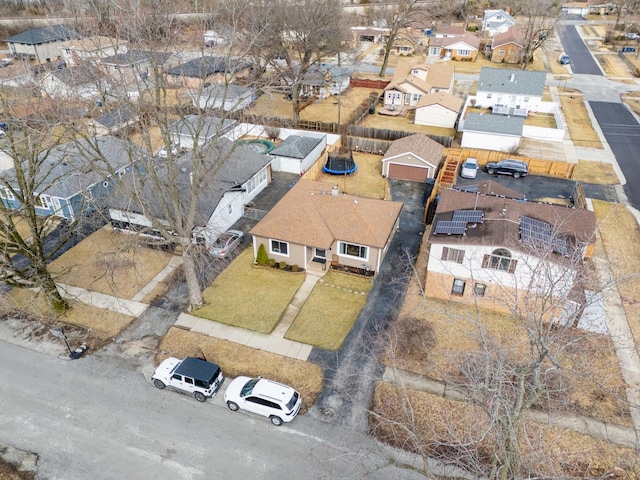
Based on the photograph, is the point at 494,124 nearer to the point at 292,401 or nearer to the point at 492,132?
the point at 492,132

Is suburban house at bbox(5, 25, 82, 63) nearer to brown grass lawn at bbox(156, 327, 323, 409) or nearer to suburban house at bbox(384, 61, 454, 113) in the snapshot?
suburban house at bbox(384, 61, 454, 113)

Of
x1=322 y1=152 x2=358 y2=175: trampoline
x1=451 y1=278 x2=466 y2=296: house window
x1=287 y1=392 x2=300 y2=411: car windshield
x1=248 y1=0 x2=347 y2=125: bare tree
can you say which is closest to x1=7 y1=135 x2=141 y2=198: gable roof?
x1=322 y1=152 x2=358 y2=175: trampoline

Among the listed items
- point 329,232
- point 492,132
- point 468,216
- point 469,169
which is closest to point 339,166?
point 469,169

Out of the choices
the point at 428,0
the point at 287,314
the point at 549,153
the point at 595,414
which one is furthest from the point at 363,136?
the point at 428,0

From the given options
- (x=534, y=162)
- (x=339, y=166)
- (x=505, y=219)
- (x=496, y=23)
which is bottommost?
(x=339, y=166)

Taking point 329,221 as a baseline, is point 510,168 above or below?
below
